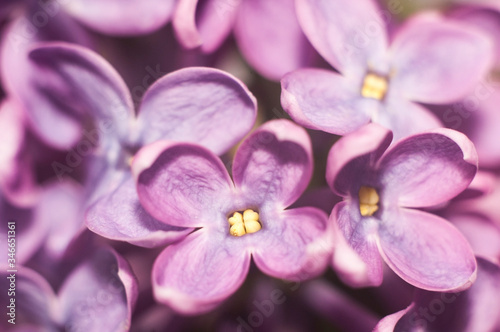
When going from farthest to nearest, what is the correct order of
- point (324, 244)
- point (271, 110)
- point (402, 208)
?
point (271, 110), point (402, 208), point (324, 244)

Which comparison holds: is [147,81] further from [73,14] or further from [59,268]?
[59,268]

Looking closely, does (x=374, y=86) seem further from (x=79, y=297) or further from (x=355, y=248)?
(x=79, y=297)

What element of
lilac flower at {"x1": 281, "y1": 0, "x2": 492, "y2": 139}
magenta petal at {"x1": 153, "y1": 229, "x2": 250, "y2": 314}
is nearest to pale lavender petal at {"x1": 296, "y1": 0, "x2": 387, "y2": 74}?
lilac flower at {"x1": 281, "y1": 0, "x2": 492, "y2": 139}

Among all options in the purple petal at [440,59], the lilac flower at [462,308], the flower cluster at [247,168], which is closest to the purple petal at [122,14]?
the flower cluster at [247,168]

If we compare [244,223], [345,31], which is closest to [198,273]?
[244,223]

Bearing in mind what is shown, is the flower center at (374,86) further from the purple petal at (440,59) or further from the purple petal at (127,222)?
the purple petal at (127,222)

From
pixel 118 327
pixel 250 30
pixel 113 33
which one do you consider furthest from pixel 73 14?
pixel 118 327

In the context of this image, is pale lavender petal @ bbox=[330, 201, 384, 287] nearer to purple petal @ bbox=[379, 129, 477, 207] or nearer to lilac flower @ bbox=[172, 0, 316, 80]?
purple petal @ bbox=[379, 129, 477, 207]
